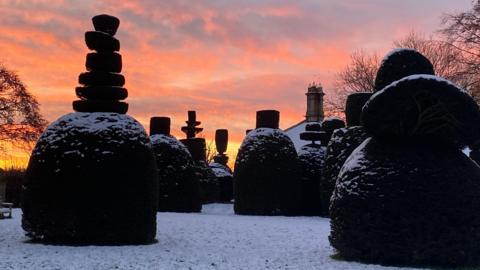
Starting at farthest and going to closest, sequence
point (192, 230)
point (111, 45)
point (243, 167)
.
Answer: point (243, 167)
point (192, 230)
point (111, 45)

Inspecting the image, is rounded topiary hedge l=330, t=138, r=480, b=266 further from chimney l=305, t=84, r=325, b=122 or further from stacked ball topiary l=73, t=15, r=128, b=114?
chimney l=305, t=84, r=325, b=122

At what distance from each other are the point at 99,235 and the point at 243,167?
10126 millimetres

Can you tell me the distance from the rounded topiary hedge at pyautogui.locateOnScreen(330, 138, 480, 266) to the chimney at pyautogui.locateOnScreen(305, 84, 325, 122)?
3172 centimetres

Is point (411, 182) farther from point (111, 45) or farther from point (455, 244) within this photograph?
point (111, 45)

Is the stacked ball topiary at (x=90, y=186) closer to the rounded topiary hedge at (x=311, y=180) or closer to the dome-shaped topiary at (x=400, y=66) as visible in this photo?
the dome-shaped topiary at (x=400, y=66)

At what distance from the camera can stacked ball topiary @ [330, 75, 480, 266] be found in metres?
8.69

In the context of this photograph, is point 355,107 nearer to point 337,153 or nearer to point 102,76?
point 337,153

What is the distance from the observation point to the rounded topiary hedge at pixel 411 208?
8.67 m

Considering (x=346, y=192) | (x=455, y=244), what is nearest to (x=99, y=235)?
(x=346, y=192)

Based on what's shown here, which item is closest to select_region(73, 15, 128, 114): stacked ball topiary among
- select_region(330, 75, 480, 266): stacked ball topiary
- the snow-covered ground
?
the snow-covered ground

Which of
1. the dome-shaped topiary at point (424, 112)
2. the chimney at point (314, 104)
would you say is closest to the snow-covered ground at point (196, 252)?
the dome-shaped topiary at point (424, 112)

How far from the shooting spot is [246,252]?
34.8ft

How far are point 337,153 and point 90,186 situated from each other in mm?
9757

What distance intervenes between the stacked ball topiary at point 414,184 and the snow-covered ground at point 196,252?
588 millimetres
